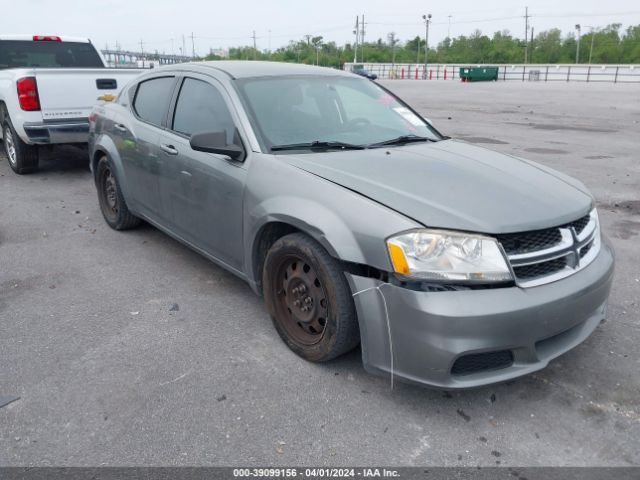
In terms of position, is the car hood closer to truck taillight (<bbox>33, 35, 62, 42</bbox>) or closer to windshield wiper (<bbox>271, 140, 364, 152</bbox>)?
windshield wiper (<bbox>271, 140, 364, 152</bbox>)

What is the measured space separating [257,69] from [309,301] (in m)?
1.96

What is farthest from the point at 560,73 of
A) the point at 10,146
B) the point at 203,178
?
the point at 203,178

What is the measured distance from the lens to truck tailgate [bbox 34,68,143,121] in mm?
7461

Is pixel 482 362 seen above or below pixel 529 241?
below

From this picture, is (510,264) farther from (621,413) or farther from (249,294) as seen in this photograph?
(249,294)

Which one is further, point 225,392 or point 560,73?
point 560,73

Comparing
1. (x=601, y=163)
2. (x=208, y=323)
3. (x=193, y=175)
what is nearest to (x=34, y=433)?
(x=208, y=323)

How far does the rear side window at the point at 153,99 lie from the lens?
4.59m

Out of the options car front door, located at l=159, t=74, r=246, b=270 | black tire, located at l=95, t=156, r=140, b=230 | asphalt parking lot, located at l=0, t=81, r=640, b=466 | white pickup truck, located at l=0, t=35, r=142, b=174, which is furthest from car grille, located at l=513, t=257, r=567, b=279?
white pickup truck, located at l=0, t=35, r=142, b=174

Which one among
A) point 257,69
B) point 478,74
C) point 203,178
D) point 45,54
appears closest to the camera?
point 203,178

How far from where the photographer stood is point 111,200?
226 inches

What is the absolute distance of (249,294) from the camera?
13.9 feet

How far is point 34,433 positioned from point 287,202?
1689 millimetres

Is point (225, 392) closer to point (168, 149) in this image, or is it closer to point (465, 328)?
point (465, 328)
